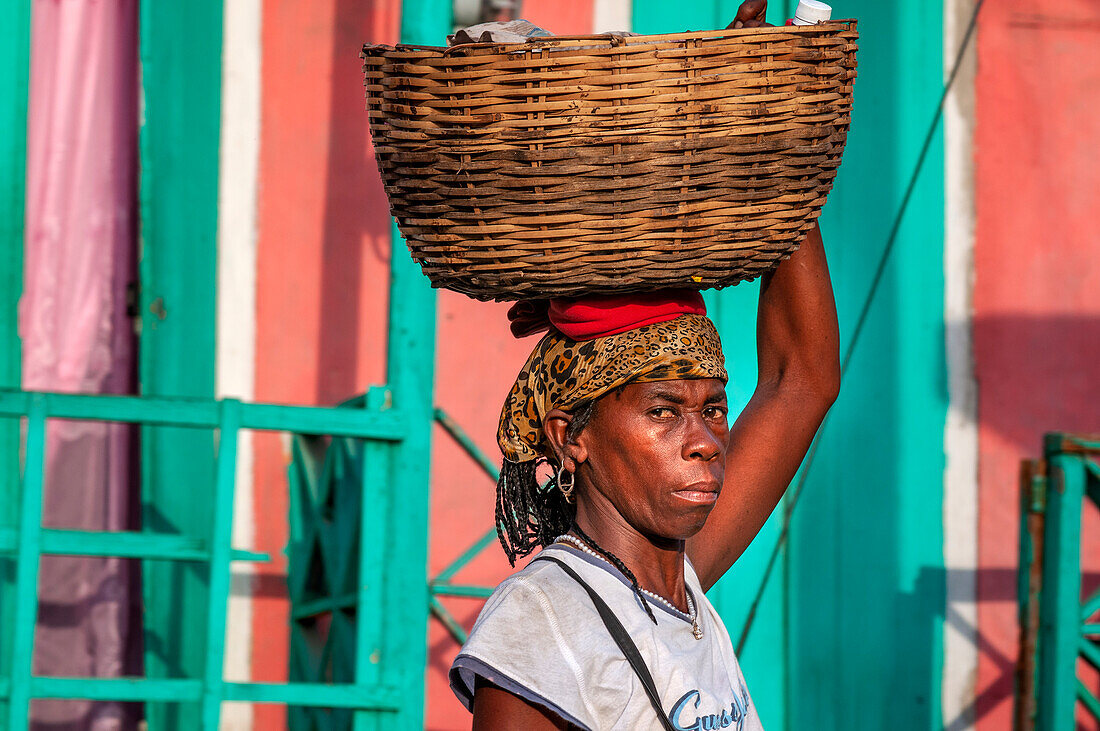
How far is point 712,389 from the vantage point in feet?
6.26

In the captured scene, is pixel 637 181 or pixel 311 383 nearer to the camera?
pixel 637 181

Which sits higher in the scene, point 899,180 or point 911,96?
point 911,96

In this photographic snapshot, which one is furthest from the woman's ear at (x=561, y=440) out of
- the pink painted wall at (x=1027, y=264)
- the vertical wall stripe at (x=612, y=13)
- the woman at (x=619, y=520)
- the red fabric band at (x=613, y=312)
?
the pink painted wall at (x=1027, y=264)

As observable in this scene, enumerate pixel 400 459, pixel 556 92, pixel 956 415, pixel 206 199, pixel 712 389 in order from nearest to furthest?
pixel 556 92
pixel 712 389
pixel 400 459
pixel 206 199
pixel 956 415

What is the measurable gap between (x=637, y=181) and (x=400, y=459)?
2.33 metres

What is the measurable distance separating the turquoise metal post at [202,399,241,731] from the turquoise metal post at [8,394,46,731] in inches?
17.7

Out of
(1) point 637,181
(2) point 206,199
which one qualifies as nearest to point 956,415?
(2) point 206,199

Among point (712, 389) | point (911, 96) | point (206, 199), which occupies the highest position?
point (911, 96)

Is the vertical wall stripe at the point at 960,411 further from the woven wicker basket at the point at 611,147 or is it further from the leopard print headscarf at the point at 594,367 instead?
the woven wicker basket at the point at 611,147

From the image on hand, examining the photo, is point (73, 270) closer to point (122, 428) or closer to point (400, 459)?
point (122, 428)

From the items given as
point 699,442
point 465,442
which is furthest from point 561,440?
point 465,442

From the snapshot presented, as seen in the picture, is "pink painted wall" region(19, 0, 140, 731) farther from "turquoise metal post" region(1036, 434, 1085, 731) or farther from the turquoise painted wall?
"turquoise metal post" region(1036, 434, 1085, 731)

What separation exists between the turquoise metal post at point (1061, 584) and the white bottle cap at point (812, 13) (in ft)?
9.03

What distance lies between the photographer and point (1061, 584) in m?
4.10
